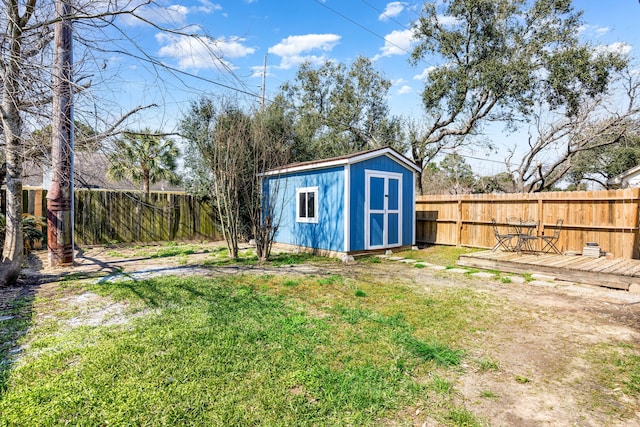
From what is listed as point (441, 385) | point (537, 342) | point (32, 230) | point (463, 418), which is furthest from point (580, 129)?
point (32, 230)

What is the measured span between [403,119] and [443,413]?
15.7 m

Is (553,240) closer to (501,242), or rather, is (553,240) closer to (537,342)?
(501,242)

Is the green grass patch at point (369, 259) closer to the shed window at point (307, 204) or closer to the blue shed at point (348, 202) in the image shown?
the blue shed at point (348, 202)

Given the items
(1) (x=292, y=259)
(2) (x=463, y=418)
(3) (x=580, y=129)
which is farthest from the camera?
(3) (x=580, y=129)

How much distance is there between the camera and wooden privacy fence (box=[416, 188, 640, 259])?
6.84m

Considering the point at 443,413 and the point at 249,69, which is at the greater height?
the point at 249,69

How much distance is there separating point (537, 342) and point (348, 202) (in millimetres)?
4815

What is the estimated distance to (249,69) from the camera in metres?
3.32

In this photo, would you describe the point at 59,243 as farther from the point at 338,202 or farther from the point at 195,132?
the point at 195,132

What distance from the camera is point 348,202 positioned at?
24.6ft

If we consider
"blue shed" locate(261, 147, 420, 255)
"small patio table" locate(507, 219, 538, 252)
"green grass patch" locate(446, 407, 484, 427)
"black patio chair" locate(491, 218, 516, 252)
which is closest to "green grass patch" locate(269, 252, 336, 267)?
"blue shed" locate(261, 147, 420, 255)

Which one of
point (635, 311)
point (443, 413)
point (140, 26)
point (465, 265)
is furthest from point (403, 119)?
point (443, 413)

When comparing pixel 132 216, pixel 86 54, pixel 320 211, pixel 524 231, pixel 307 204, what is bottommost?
pixel 524 231

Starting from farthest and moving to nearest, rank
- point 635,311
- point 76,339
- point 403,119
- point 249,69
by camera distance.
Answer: point 403,119 → point 635,311 → point 249,69 → point 76,339
